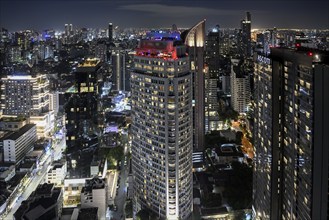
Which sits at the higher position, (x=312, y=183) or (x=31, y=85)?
(x=31, y=85)

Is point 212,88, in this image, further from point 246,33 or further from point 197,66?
point 246,33

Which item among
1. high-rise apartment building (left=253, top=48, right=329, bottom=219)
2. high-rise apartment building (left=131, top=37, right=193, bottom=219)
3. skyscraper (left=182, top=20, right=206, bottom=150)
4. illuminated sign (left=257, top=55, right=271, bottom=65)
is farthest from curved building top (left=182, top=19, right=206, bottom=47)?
illuminated sign (left=257, top=55, right=271, bottom=65)

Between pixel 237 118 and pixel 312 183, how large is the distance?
40.2ft

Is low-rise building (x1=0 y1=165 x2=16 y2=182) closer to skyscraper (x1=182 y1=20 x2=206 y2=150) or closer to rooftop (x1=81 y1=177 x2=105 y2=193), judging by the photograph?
rooftop (x1=81 y1=177 x2=105 y2=193)

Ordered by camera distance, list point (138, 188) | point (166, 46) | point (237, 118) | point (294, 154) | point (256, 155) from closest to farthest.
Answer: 1. point (294, 154)
2. point (256, 155)
3. point (166, 46)
4. point (138, 188)
5. point (237, 118)

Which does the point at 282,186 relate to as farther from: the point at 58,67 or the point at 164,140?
the point at 58,67

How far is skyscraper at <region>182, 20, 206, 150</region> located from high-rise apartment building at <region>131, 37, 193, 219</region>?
2.92 m

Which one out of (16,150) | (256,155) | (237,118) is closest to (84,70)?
(16,150)

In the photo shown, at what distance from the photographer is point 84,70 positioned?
15391 millimetres

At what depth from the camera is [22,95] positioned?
16031 millimetres

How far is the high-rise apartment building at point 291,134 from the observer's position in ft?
16.5

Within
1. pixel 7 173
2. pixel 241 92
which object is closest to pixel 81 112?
pixel 7 173

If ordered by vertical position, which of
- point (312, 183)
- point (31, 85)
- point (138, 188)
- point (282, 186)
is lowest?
point (138, 188)

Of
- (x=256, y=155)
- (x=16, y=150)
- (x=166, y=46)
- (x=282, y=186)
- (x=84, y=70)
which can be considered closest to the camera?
(x=282, y=186)
